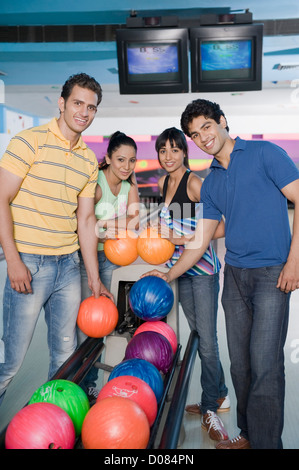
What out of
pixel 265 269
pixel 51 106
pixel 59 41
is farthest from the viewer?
pixel 51 106

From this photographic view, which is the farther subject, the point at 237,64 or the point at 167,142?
the point at 237,64

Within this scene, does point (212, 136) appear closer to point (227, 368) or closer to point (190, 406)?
point (190, 406)

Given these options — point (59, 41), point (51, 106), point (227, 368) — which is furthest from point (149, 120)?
point (227, 368)

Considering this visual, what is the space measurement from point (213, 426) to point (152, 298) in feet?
2.14

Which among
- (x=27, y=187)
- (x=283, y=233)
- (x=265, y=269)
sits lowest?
(x=265, y=269)

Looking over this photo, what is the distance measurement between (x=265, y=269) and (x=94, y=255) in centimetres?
73

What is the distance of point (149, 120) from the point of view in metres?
11.2

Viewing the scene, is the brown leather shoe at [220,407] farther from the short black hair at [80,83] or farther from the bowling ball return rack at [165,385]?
the short black hair at [80,83]

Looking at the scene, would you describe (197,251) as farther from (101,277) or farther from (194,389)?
(194,389)

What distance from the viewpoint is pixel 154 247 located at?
188 centimetres

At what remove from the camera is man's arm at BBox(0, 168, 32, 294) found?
5.04 ft

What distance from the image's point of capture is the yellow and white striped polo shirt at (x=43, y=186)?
1.57m

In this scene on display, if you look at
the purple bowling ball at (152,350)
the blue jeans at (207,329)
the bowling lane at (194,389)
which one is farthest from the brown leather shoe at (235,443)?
the purple bowling ball at (152,350)

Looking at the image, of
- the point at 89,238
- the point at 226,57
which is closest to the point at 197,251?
the point at 89,238
